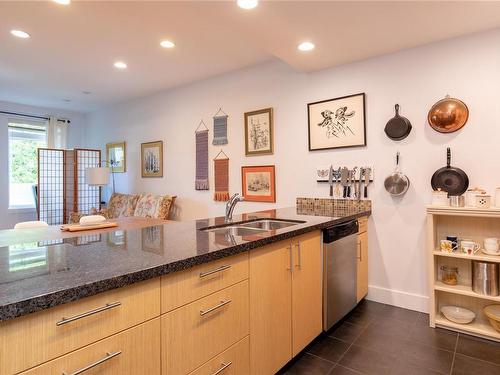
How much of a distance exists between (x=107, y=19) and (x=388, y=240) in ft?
10.3

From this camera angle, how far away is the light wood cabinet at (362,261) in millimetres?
2677

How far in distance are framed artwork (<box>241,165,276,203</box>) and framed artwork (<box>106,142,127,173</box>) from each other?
8.75 ft

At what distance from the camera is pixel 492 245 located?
2.24 metres

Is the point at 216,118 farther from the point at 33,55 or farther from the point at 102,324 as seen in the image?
the point at 102,324

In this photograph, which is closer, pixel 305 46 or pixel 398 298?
pixel 305 46

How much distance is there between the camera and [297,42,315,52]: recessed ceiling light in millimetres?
2568

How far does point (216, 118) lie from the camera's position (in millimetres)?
4012

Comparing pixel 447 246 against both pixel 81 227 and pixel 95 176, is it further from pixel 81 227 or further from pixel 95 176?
pixel 95 176

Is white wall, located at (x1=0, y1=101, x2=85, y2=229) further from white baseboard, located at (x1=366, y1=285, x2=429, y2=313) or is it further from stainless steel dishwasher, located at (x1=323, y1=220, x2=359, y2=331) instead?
white baseboard, located at (x1=366, y1=285, x2=429, y2=313)

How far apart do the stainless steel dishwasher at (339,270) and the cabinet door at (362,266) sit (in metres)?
0.13

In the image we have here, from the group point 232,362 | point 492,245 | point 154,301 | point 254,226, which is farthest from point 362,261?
point 154,301

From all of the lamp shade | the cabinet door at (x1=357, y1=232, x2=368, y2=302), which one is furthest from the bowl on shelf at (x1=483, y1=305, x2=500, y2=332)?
the lamp shade

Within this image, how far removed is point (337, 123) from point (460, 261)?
1.63m

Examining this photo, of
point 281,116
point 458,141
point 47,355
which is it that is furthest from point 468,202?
point 47,355
